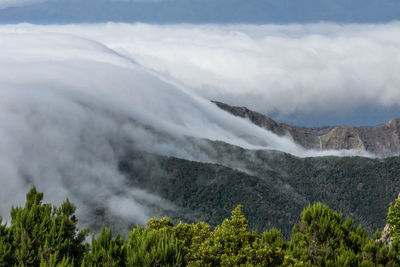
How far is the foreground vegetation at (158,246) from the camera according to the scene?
27969mm

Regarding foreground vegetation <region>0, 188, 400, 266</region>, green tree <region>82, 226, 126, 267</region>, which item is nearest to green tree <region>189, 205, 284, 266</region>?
foreground vegetation <region>0, 188, 400, 266</region>

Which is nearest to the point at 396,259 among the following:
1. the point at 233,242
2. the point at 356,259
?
the point at 356,259

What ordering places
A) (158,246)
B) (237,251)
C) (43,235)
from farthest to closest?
(237,251), (43,235), (158,246)

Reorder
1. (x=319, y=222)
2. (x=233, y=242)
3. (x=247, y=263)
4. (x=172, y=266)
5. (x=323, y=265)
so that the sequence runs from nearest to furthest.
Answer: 1. (x=172, y=266)
2. (x=247, y=263)
3. (x=233, y=242)
4. (x=323, y=265)
5. (x=319, y=222)

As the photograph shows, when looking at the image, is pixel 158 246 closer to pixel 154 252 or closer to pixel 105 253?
pixel 154 252

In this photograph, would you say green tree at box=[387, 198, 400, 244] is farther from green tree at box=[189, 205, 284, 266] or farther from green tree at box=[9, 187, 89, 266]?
green tree at box=[9, 187, 89, 266]

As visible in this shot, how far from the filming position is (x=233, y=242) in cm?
3281

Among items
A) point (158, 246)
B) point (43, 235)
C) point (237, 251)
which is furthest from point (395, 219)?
point (43, 235)

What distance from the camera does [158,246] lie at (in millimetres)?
27547

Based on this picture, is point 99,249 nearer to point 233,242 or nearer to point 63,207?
point 63,207

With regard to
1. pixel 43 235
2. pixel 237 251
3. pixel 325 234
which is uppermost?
pixel 325 234

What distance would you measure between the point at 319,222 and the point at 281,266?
12.5 metres

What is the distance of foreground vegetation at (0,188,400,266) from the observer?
2797 cm

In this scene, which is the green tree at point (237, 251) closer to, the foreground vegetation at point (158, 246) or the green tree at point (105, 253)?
the foreground vegetation at point (158, 246)
